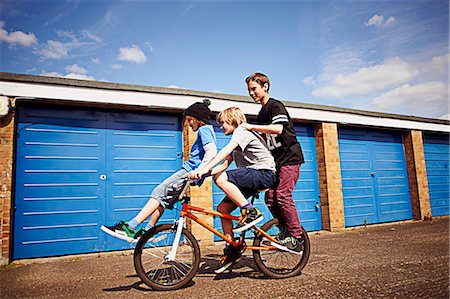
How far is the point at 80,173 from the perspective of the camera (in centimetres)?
619

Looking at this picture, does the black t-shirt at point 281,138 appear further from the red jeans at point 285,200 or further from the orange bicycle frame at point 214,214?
the orange bicycle frame at point 214,214

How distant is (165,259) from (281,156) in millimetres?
1756

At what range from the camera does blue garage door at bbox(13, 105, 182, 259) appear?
579 cm

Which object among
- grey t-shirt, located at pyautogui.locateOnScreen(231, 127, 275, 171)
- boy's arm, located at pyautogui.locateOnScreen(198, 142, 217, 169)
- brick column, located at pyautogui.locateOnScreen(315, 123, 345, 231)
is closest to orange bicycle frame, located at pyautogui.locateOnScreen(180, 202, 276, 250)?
boy's arm, located at pyautogui.locateOnScreen(198, 142, 217, 169)

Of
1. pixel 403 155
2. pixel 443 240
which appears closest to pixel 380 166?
pixel 403 155

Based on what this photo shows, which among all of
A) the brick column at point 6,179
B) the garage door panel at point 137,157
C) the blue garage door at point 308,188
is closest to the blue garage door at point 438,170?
the blue garage door at point 308,188

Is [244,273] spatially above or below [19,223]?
below

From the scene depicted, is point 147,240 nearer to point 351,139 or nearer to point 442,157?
point 351,139

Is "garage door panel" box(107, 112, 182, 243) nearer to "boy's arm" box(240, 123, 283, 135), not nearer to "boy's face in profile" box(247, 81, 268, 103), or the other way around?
"boy's face in profile" box(247, 81, 268, 103)

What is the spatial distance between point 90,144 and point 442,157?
459 inches

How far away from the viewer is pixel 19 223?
5.66 metres

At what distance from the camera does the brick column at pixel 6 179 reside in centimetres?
532

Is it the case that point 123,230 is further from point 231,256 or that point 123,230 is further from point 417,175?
point 417,175

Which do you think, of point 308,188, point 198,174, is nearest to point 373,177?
point 308,188
